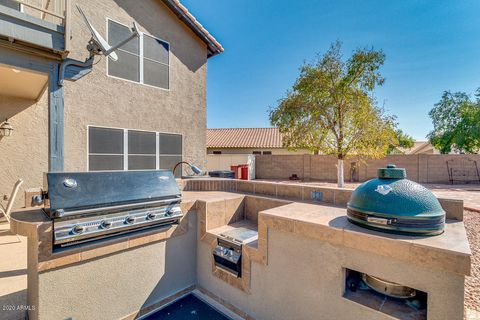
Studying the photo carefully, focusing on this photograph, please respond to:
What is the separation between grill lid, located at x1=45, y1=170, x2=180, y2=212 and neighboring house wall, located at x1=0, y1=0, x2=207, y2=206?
497cm

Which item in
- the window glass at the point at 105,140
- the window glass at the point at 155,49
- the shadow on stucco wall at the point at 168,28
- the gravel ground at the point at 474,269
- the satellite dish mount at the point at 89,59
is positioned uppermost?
the shadow on stucco wall at the point at 168,28

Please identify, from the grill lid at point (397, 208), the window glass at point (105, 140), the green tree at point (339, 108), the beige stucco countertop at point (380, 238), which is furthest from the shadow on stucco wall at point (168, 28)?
the grill lid at point (397, 208)

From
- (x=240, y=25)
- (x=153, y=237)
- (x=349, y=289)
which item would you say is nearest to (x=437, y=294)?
(x=349, y=289)

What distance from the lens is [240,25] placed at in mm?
11008

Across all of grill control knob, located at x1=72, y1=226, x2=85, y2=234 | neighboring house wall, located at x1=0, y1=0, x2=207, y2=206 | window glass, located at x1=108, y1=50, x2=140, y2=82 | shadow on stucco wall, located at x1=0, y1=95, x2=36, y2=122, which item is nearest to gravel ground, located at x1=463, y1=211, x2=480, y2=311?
grill control knob, located at x1=72, y1=226, x2=85, y2=234

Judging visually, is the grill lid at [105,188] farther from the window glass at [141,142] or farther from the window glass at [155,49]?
the window glass at [155,49]

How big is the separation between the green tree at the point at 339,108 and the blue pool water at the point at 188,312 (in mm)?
9501

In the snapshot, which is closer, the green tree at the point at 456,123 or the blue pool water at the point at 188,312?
the blue pool water at the point at 188,312

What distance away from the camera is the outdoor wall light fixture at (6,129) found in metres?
6.45

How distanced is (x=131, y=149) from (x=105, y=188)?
222 inches

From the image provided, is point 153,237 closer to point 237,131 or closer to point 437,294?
point 437,294

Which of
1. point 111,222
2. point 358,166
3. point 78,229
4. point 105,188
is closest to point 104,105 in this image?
point 105,188

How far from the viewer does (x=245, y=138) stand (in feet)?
88.3

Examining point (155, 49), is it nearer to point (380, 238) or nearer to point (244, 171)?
point (380, 238)
